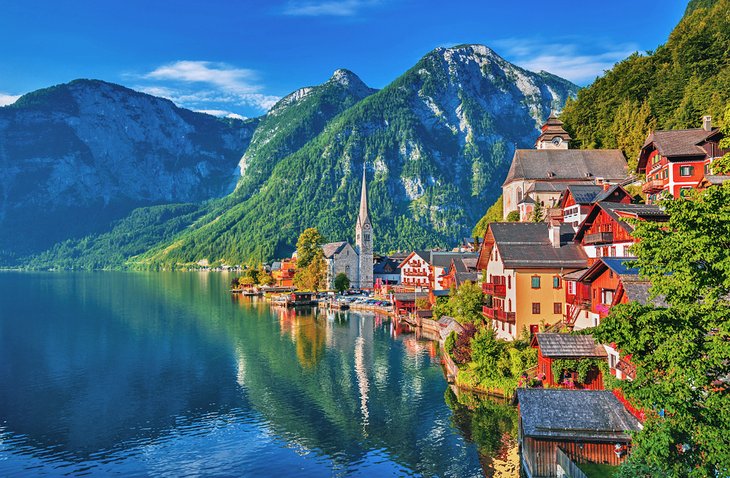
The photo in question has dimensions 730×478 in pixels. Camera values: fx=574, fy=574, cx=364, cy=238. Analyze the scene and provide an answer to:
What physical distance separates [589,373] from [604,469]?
1178cm

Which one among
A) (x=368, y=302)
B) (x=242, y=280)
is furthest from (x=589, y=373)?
(x=242, y=280)

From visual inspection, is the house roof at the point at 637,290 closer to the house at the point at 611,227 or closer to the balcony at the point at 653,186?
the house at the point at 611,227

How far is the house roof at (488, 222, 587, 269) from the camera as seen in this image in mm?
52688

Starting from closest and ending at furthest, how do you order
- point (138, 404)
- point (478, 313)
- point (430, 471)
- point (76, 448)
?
point (430, 471), point (76, 448), point (138, 404), point (478, 313)

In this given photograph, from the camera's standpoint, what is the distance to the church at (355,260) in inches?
6358

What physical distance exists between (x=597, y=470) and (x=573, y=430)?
214cm

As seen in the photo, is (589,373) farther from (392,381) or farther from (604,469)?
(392,381)

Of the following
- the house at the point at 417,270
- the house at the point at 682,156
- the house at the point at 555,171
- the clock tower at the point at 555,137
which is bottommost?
the house at the point at 417,270

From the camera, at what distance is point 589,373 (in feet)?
131

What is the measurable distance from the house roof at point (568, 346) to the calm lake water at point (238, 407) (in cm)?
646

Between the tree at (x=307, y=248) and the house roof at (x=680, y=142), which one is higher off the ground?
the house roof at (x=680, y=142)

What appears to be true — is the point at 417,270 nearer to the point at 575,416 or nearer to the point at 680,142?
the point at 680,142

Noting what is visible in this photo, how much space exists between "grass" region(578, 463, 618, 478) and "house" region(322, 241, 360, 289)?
13105cm

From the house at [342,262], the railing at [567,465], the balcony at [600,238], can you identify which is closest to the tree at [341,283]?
the house at [342,262]
